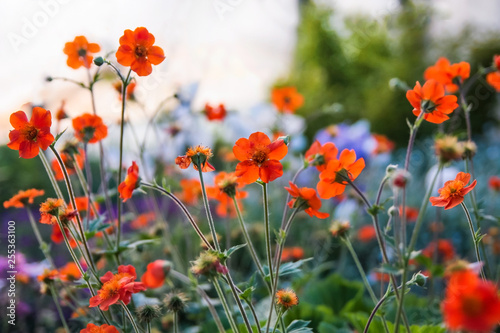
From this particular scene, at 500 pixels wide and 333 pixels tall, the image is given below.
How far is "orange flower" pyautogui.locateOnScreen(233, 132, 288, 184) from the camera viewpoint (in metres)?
0.44

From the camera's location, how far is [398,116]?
249 centimetres

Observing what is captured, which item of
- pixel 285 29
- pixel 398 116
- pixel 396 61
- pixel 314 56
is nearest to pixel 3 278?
pixel 398 116

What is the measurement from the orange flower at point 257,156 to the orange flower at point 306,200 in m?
0.03

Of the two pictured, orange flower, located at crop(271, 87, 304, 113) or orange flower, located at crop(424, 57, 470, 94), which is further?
orange flower, located at crop(271, 87, 304, 113)

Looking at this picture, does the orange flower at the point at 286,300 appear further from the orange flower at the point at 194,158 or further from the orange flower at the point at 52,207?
the orange flower at the point at 52,207

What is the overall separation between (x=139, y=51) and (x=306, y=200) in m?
0.25

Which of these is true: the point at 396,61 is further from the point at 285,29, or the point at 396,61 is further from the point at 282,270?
the point at 282,270

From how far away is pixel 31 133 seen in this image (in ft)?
1.54

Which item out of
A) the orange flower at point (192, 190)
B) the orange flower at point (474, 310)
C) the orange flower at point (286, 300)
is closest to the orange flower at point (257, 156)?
the orange flower at point (286, 300)

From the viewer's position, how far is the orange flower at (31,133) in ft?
1.52

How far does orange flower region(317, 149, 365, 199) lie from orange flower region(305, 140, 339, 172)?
31 mm

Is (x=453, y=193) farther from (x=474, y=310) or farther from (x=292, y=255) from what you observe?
(x=292, y=255)

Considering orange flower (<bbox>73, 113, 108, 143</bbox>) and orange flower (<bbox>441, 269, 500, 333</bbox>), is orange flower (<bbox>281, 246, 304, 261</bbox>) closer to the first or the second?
orange flower (<bbox>73, 113, 108, 143</bbox>)

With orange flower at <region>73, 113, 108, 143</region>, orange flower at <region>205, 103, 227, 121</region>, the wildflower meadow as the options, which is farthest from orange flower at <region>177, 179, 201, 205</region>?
orange flower at <region>73, 113, 108, 143</region>
